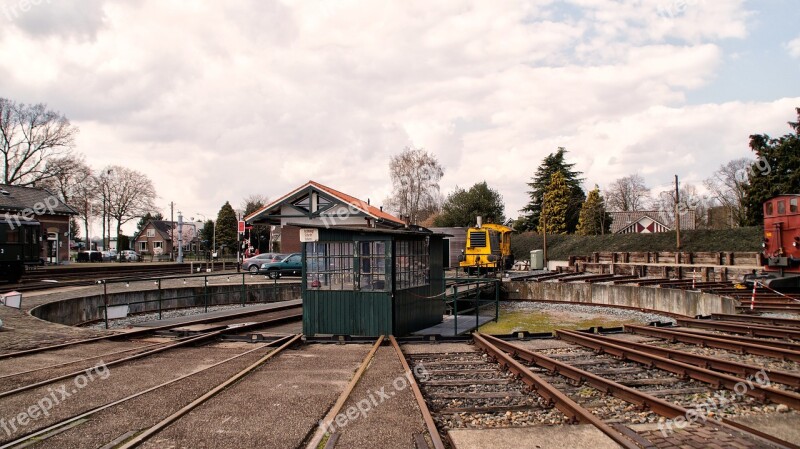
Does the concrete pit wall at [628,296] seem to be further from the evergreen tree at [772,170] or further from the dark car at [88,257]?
the dark car at [88,257]

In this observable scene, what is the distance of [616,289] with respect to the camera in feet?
74.6

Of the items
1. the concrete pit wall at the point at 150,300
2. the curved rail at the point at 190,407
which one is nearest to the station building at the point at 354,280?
the curved rail at the point at 190,407

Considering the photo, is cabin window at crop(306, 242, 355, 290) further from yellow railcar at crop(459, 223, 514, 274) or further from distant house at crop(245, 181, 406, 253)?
yellow railcar at crop(459, 223, 514, 274)

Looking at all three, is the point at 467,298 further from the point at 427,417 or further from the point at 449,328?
the point at 427,417

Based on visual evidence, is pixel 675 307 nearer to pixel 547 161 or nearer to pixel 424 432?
pixel 424 432

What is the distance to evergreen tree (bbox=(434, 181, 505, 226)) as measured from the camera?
188ft

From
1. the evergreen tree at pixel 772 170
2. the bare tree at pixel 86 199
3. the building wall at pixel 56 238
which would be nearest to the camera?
the evergreen tree at pixel 772 170

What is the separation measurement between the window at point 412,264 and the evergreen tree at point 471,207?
4364 centimetres

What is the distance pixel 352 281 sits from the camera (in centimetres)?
1141

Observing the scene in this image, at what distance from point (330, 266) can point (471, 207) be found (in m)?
47.2

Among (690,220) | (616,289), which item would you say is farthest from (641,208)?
(616,289)

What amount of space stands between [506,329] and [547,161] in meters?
46.4

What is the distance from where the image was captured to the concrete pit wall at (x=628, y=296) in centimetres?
1795

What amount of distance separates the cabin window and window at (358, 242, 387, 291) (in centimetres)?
21
